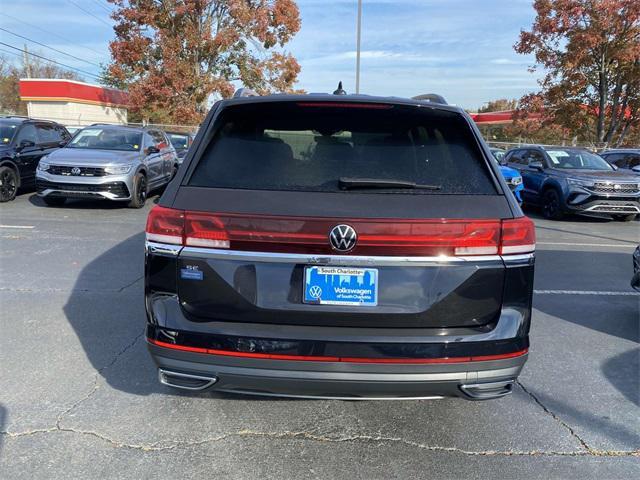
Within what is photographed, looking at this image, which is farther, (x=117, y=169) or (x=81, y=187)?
(x=117, y=169)

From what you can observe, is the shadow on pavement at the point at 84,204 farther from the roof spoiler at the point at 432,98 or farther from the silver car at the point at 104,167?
the roof spoiler at the point at 432,98

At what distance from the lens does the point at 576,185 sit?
38.5ft

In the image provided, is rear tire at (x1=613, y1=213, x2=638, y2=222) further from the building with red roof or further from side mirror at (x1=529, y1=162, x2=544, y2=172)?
the building with red roof

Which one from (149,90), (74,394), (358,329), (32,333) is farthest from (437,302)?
(149,90)

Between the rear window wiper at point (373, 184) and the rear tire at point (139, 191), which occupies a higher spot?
the rear window wiper at point (373, 184)

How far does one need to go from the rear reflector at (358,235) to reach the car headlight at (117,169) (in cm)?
879

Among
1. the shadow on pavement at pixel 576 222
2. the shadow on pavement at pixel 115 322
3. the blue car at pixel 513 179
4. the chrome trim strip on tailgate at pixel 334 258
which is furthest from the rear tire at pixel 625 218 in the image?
the chrome trim strip on tailgate at pixel 334 258

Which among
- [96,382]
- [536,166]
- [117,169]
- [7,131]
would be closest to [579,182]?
[536,166]

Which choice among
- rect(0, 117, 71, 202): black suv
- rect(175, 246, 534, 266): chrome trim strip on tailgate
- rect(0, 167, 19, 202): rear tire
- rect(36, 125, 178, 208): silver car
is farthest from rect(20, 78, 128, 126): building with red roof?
rect(175, 246, 534, 266): chrome trim strip on tailgate

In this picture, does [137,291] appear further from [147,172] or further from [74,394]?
[147,172]

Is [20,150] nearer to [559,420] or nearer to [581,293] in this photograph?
[581,293]

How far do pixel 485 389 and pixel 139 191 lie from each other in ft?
33.4

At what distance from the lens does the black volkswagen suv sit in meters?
2.44

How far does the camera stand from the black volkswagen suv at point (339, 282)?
2443 mm
